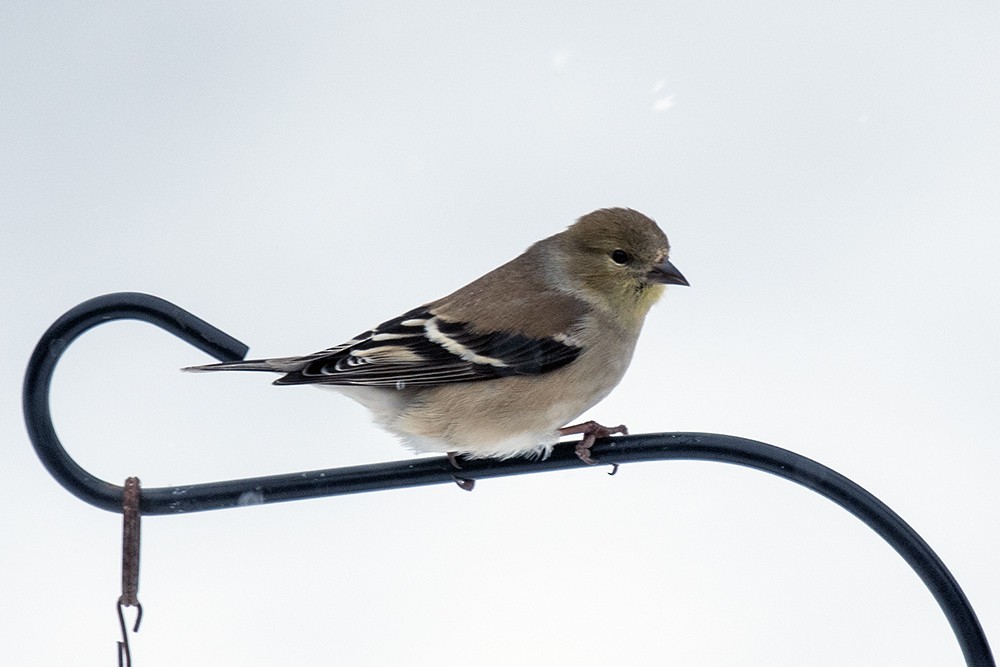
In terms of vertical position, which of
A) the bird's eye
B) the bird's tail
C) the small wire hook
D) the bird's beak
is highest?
the bird's eye

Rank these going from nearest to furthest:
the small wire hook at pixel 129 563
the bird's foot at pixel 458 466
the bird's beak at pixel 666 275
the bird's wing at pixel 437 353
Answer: the small wire hook at pixel 129 563 → the bird's foot at pixel 458 466 → the bird's wing at pixel 437 353 → the bird's beak at pixel 666 275

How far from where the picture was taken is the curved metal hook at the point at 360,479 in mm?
1241

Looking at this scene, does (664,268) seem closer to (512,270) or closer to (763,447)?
(512,270)

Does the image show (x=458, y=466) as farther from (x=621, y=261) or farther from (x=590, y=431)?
(x=621, y=261)

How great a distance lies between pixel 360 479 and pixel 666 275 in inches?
32.9

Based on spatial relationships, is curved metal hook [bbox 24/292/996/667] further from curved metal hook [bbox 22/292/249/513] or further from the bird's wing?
the bird's wing

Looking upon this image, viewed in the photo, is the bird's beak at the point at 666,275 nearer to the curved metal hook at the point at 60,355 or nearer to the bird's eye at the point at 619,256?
the bird's eye at the point at 619,256

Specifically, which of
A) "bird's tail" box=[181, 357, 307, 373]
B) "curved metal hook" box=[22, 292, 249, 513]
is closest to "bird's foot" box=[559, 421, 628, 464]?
"bird's tail" box=[181, 357, 307, 373]

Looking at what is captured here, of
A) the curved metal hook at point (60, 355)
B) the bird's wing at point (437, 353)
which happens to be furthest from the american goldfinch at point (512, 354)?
the curved metal hook at point (60, 355)

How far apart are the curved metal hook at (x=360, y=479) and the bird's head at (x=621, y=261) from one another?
1.95ft

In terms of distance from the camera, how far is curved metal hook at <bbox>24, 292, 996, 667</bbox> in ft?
4.07

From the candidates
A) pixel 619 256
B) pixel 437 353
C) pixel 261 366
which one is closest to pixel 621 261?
pixel 619 256

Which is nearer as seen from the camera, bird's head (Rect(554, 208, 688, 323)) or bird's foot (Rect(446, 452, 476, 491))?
bird's foot (Rect(446, 452, 476, 491))

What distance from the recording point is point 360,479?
1.27m
